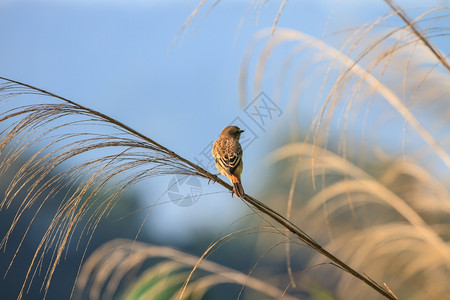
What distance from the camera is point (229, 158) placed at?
3.61m

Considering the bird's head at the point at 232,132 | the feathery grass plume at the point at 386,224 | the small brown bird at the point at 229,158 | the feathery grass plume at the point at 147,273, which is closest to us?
the feathery grass plume at the point at 386,224

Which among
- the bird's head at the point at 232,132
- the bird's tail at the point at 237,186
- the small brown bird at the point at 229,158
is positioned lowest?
the bird's tail at the point at 237,186

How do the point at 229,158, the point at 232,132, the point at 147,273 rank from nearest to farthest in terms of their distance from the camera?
1. the point at 147,273
2. the point at 229,158
3. the point at 232,132

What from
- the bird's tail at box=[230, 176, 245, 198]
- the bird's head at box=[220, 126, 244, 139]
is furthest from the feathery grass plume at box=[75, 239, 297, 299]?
the bird's head at box=[220, 126, 244, 139]

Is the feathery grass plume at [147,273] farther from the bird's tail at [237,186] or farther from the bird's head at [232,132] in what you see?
the bird's head at [232,132]

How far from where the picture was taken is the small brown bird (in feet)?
11.2

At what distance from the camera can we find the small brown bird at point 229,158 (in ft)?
11.2

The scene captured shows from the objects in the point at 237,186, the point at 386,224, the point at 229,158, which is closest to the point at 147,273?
the point at 237,186

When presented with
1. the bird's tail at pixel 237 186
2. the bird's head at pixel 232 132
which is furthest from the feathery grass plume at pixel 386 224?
the bird's head at pixel 232 132

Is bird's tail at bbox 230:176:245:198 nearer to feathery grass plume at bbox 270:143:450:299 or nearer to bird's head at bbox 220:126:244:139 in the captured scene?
feathery grass plume at bbox 270:143:450:299

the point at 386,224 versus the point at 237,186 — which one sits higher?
the point at 386,224

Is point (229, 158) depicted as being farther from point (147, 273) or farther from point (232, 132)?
point (147, 273)

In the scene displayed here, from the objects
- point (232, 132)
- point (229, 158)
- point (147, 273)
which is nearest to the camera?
point (147, 273)

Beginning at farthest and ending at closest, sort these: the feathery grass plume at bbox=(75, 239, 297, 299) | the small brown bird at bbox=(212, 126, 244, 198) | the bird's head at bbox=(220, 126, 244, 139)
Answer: the bird's head at bbox=(220, 126, 244, 139) → the small brown bird at bbox=(212, 126, 244, 198) → the feathery grass plume at bbox=(75, 239, 297, 299)
